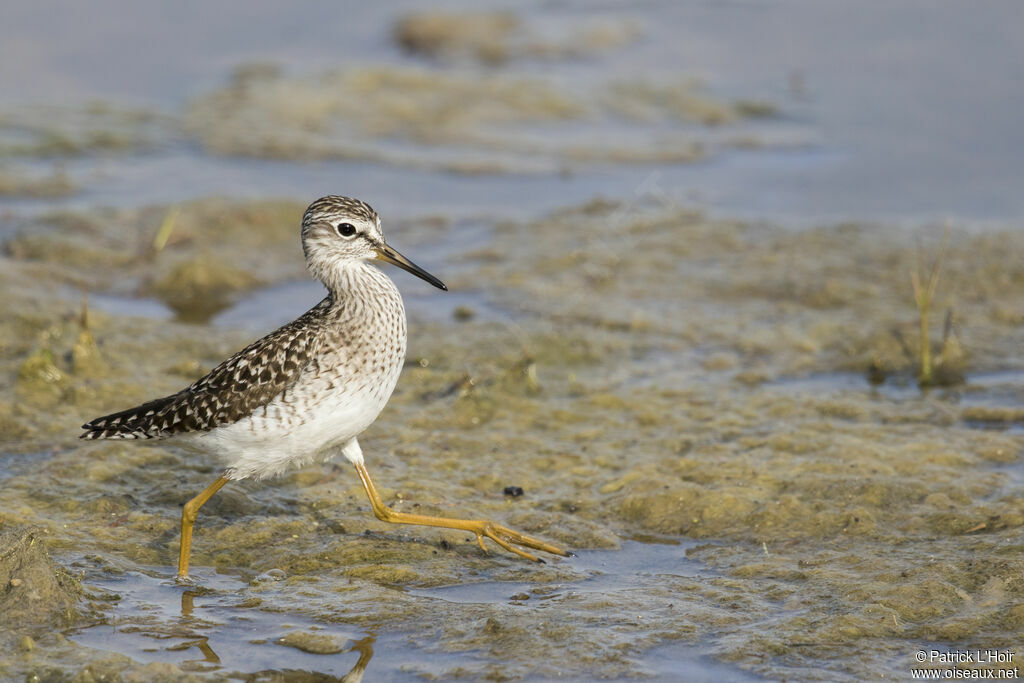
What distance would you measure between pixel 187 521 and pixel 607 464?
2617mm

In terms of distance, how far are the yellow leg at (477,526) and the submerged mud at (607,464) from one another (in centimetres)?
10

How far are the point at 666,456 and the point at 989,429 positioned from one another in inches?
83.2

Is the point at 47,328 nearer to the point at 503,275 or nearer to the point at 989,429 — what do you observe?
the point at 503,275

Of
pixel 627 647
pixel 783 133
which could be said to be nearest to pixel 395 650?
pixel 627 647

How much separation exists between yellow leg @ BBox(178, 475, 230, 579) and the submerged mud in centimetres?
13

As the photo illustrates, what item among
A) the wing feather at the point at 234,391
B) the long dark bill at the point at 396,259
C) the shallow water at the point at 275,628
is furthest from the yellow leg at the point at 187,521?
the long dark bill at the point at 396,259

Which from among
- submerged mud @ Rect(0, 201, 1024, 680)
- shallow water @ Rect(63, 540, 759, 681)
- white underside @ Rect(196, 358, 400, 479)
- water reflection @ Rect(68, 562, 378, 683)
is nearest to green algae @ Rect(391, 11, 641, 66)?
submerged mud @ Rect(0, 201, 1024, 680)

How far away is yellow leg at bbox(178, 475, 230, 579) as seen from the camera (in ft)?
21.4

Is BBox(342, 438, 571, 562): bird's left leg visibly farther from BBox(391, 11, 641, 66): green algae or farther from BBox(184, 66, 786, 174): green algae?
BBox(391, 11, 641, 66): green algae

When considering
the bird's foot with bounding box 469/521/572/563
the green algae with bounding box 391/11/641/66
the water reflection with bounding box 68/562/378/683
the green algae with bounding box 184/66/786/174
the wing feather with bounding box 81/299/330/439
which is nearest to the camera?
the water reflection with bounding box 68/562/378/683

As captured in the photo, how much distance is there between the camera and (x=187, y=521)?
662 centimetres

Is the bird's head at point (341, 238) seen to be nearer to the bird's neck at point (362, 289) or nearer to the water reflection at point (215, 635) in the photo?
the bird's neck at point (362, 289)

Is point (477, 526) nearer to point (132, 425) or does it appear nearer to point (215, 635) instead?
point (215, 635)

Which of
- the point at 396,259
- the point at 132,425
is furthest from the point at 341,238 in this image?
the point at 132,425
